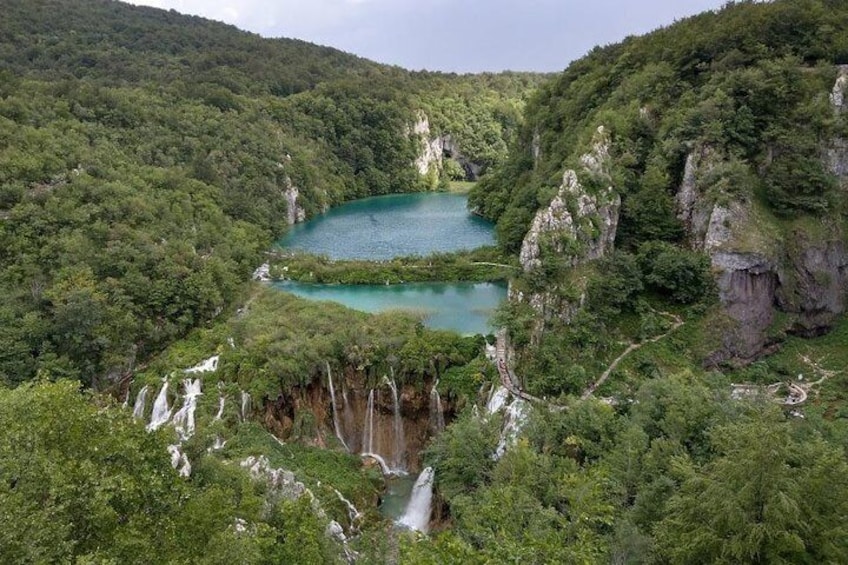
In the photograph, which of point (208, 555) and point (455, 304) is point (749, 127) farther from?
point (208, 555)

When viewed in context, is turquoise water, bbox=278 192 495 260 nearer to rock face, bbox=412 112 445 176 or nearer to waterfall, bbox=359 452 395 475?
rock face, bbox=412 112 445 176

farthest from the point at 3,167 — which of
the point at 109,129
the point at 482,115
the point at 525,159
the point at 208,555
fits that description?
the point at 482,115

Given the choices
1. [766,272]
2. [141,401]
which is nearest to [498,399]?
[766,272]

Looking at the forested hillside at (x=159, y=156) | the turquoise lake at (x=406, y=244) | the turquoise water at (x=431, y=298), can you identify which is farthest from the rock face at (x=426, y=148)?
the turquoise water at (x=431, y=298)

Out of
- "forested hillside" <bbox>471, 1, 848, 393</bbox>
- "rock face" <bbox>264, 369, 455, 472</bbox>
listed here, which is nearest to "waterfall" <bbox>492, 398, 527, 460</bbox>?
"forested hillside" <bbox>471, 1, 848, 393</bbox>

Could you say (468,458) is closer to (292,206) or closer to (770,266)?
(770,266)

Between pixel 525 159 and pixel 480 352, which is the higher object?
pixel 525 159

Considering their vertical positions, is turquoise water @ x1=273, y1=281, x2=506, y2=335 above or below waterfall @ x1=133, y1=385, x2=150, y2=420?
above

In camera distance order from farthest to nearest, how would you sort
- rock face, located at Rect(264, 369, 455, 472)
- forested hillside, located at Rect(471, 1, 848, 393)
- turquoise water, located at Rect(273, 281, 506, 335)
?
1. turquoise water, located at Rect(273, 281, 506, 335)
2. forested hillside, located at Rect(471, 1, 848, 393)
3. rock face, located at Rect(264, 369, 455, 472)
